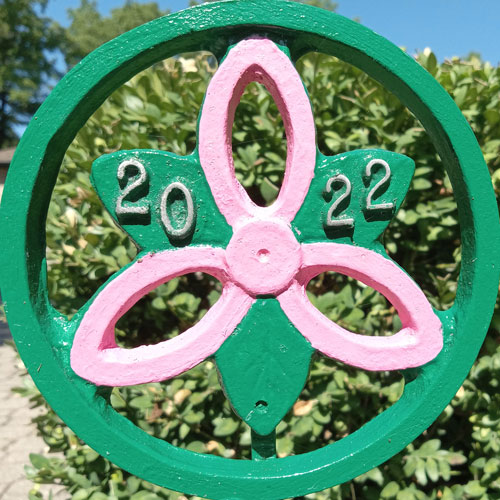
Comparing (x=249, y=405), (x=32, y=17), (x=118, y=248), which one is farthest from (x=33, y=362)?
(x=32, y=17)

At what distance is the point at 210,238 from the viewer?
1.01 meters

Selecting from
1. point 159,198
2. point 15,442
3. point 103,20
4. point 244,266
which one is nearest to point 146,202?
point 159,198

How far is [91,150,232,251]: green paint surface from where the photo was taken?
0.98 metres

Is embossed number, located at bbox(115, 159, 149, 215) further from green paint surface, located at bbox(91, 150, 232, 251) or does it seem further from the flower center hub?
the flower center hub

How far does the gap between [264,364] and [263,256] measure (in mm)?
220

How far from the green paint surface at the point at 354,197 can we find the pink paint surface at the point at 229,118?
1.0 inches

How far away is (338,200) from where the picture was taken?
99 cm

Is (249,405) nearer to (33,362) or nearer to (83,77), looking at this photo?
(33,362)

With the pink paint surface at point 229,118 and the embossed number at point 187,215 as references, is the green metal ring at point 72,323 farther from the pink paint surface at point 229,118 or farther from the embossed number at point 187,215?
the embossed number at point 187,215

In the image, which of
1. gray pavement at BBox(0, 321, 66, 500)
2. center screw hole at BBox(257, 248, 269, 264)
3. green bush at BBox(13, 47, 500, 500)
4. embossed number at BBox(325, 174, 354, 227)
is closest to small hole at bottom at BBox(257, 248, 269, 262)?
center screw hole at BBox(257, 248, 269, 264)

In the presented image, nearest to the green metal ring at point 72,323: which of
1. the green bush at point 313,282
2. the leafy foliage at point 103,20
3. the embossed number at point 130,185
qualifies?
the embossed number at point 130,185

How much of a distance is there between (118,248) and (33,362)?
2.30 feet

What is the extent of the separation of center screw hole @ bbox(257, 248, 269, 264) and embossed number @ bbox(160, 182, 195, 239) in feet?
0.47

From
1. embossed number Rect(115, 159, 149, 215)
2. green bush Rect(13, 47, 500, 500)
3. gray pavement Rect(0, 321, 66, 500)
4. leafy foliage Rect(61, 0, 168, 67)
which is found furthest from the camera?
leafy foliage Rect(61, 0, 168, 67)
